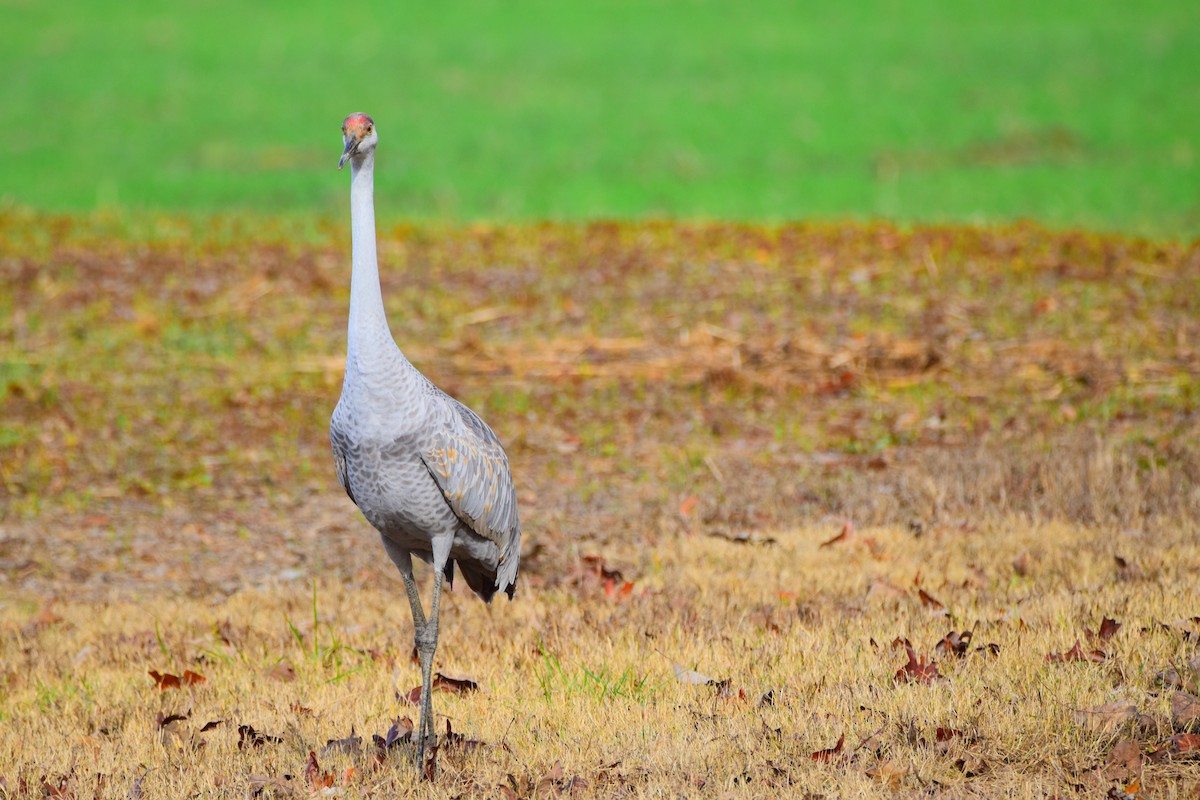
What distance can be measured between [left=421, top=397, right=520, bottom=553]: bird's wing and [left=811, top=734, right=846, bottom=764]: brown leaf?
1.77 metres

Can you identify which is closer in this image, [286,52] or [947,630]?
[947,630]

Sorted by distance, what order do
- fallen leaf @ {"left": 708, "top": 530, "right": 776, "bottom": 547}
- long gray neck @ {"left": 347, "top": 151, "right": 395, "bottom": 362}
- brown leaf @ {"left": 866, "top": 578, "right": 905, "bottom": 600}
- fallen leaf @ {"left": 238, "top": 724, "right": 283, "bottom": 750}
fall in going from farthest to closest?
fallen leaf @ {"left": 708, "top": 530, "right": 776, "bottom": 547}
brown leaf @ {"left": 866, "top": 578, "right": 905, "bottom": 600}
fallen leaf @ {"left": 238, "top": 724, "right": 283, "bottom": 750}
long gray neck @ {"left": 347, "top": 151, "right": 395, "bottom": 362}

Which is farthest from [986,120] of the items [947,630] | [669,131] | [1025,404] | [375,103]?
[947,630]

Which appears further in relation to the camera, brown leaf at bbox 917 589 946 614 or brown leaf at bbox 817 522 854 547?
A: brown leaf at bbox 817 522 854 547

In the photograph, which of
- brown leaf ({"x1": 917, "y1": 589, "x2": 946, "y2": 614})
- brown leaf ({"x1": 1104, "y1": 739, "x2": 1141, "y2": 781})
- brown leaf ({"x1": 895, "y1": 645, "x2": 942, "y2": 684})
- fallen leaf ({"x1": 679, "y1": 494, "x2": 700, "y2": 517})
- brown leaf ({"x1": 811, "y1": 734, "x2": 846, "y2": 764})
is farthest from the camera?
fallen leaf ({"x1": 679, "y1": 494, "x2": 700, "y2": 517})

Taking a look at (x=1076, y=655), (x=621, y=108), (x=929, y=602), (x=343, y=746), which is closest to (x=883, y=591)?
(x=929, y=602)

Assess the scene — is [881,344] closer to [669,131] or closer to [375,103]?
[669,131]

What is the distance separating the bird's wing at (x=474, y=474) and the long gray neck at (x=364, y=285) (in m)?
0.47

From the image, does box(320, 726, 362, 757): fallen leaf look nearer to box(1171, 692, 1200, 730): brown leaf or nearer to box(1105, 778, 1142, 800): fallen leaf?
box(1105, 778, 1142, 800): fallen leaf

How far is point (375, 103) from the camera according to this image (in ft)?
101

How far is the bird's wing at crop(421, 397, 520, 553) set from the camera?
5.54 meters

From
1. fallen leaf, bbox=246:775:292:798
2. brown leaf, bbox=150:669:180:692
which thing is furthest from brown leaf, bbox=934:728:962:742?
brown leaf, bbox=150:669:180:692

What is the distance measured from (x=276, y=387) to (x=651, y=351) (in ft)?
10.9

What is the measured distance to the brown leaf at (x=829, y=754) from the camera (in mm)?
4898
